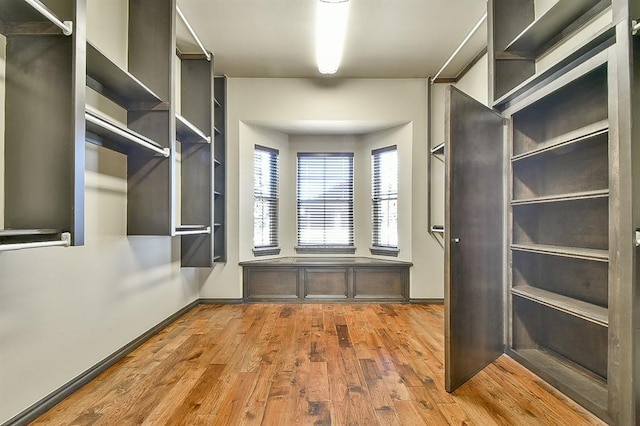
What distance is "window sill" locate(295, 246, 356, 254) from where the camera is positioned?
5402mm

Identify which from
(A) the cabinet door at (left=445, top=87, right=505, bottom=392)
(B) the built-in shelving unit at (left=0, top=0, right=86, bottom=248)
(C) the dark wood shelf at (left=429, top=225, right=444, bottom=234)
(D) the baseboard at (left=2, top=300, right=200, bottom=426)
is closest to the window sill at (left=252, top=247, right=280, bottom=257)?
(D) the baseboard at (left=2, top=300, right=200, bottom=426)

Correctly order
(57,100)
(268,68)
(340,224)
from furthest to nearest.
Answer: (340,224) → (268,68) → (57,100)

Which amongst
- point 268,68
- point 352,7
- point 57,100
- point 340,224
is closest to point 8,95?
point 57,100

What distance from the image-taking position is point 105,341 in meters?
2.62

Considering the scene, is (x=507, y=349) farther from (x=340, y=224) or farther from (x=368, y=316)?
(x=340, y=224)

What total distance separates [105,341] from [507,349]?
3.29 meters

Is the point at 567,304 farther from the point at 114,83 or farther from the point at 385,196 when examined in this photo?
the point at 114,83

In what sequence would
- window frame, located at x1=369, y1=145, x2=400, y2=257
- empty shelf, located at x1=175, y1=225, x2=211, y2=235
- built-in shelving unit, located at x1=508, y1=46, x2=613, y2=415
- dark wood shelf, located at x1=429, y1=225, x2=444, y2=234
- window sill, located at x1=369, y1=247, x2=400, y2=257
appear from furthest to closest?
window frame, located at x1=369, y1=145, x2=400, y2=257 → window sill, located at x1=369, y1=247, x2=400, y2=257 → dark wood shelf, located at x1=429, y1=225, x2=444, y2=234 → empty shelf, located at x1=175, y1=225, x2=211, y2=235 → built-in shelving unit, located at x1=508, y1=46, x2=613, y2=415

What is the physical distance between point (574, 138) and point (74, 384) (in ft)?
12.1

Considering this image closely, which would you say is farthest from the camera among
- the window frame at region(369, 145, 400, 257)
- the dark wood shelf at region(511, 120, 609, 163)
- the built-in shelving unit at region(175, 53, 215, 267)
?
the window frame at region(369, 145, 400, 257)

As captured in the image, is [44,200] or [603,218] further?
[603,218]

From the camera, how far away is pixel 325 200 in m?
5.46

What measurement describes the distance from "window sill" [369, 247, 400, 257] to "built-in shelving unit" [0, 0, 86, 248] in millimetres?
4029

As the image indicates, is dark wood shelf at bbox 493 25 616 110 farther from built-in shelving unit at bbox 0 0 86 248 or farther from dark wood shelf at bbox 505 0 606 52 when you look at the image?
built-in shelving unit at bbox 0 0 86 248
